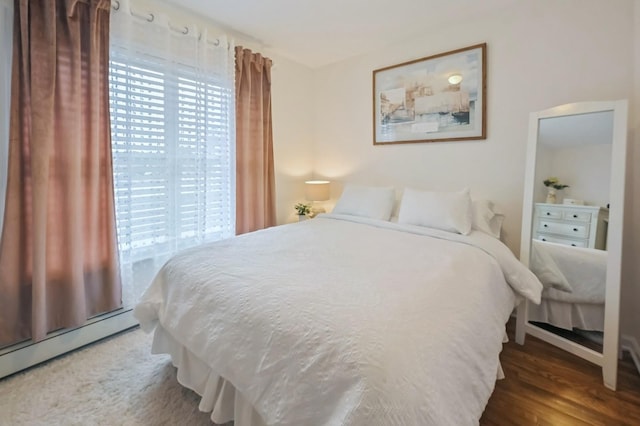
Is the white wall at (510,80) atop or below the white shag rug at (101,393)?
atop

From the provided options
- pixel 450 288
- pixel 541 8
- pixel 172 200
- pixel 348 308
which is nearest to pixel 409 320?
pixel 348 308

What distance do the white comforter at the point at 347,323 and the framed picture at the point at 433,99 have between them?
1297mm

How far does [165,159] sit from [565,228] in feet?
9.54

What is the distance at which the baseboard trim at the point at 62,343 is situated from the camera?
1.69 meters

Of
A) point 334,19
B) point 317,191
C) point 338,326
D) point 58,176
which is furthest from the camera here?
point 317,191

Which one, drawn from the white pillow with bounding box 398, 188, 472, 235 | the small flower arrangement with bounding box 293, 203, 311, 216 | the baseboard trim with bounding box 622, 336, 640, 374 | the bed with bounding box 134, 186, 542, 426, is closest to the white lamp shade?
the small flower arrangement with bounding box 293, 203, 311, 216

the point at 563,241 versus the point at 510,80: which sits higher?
the point at 510,80

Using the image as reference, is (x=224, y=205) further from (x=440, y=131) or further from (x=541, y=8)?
(x=541, y=8)

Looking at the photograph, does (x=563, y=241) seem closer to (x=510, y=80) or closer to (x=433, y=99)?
(x=510, y=80)

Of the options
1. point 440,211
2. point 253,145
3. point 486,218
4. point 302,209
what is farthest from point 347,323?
point 302,209

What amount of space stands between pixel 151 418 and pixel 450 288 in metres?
1.53

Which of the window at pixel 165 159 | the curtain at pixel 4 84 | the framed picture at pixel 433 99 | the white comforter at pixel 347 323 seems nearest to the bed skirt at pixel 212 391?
the white comforter at pixel 347 323

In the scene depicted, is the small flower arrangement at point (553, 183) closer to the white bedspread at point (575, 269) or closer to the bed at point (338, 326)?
the white bedspread at point (575, 269)

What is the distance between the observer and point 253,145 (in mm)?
2955
